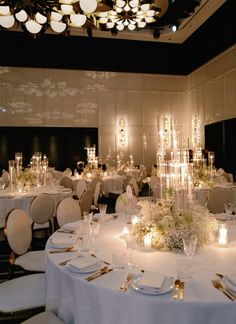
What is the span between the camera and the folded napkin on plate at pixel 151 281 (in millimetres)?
1790

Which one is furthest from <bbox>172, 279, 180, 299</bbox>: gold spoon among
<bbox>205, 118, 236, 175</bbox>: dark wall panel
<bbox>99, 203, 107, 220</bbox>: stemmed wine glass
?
<bbox>205, 118, 236, 175</bbox>: dark wall panel

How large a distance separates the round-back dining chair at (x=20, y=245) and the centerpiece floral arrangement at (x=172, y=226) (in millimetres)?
1064

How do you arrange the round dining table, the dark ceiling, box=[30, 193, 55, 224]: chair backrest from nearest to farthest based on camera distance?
the round dining table
box=[30, 193, 55, 224]: chair backrest
the dark ceiling

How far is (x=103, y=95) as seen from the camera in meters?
13.6

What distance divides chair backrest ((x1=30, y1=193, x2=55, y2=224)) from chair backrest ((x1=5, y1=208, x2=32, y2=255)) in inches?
40.0

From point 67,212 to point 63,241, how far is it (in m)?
1.20

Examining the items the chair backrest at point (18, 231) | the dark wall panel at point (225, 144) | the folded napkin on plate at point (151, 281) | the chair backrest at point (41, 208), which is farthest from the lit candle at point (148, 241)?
the dark wall panel at point (225, 144)

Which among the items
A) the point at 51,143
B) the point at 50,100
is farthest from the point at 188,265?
the point at 50,100

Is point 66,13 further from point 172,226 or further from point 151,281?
point 151,281

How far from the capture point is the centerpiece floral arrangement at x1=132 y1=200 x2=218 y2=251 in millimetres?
2486

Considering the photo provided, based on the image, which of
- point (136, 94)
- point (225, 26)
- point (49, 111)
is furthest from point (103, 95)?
point (225, 26)

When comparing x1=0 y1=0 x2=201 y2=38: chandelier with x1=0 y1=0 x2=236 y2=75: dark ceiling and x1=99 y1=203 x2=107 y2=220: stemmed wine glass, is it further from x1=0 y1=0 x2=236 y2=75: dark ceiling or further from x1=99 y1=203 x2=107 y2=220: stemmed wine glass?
x1=0 y1=0 x2=236 y2=75: dark ceiling

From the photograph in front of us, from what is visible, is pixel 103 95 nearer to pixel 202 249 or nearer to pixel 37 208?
pixel 37 208

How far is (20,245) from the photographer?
3215 millimetres
